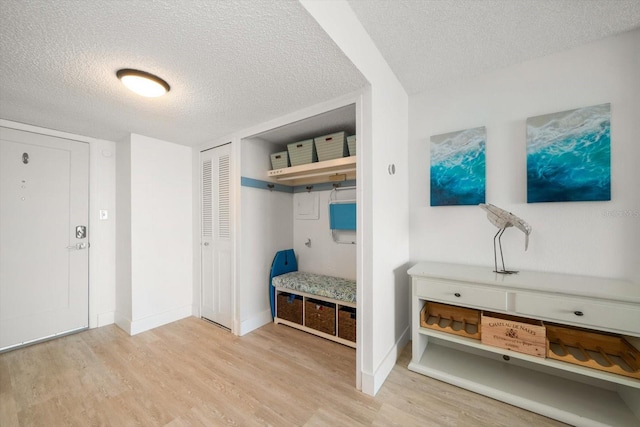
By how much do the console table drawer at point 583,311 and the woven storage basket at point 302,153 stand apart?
2115 mm

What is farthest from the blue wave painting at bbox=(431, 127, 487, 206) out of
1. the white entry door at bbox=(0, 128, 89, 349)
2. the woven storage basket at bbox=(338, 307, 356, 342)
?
the white entry door at bbox=(0, 128, 89, 349)

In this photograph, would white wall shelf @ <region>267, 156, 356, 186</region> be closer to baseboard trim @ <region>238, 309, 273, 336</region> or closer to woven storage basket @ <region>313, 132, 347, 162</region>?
woven storage basket @ <region>313, 132, 347, 162</region>

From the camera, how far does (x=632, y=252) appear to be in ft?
5.33

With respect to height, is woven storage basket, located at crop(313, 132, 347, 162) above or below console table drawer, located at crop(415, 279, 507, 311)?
above

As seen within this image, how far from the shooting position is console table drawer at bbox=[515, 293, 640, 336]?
4.46ft

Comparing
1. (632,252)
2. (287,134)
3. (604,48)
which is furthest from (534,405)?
(287,134)

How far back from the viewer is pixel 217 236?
299 centimetres

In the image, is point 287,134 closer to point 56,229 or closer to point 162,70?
point 162,70

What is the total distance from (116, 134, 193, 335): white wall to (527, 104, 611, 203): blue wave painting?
12.2 feet

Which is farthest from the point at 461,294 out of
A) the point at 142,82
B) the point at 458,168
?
the point at 142,82

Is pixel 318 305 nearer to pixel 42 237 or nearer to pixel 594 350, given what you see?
pixel 594 350

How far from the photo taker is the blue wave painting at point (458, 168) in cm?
209

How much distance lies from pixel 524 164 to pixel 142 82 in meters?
2.94

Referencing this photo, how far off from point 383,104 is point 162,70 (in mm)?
1619
